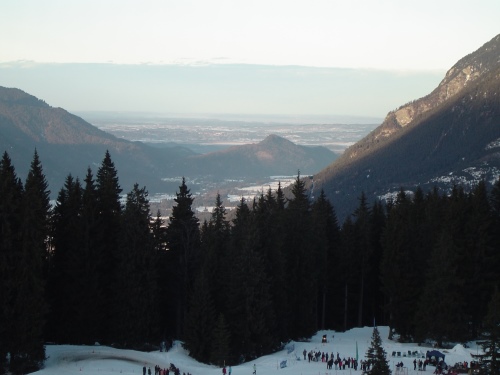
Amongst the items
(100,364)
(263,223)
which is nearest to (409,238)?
(263,223)

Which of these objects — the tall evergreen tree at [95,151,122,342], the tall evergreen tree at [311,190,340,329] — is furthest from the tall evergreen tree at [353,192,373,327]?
the tall evergreen tree at [95,151,122,342]

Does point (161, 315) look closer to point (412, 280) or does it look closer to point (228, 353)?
point (228, 353)

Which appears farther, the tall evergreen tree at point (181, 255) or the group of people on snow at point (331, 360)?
the tall evergreen tree at point (181, 255)

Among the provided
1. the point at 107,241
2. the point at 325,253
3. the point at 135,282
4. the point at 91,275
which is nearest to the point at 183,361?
the point at 135,282

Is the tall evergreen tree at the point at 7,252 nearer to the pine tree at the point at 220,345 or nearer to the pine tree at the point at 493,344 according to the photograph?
the pine tree at the point at 220,345

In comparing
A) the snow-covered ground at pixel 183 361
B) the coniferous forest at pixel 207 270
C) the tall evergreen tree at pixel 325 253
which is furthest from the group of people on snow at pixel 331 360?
the tall evergreen tree at pixel 325 253

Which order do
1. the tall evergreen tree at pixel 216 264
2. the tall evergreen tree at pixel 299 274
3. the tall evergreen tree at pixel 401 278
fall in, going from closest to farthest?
the tall evergreen tree at pixel 216 264 → the tall evergreen tree at pixel 401 278 → the tall evergreen tree at pixel 299 274

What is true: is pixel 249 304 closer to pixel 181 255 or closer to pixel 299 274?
pixel 299 274
